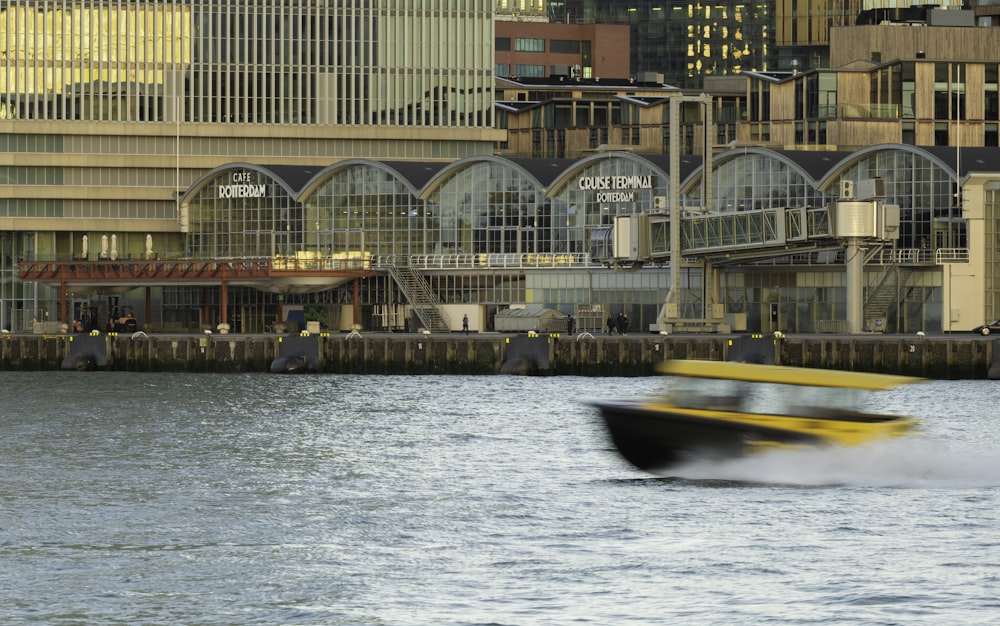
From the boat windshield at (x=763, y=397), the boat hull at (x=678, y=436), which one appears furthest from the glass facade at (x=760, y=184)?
the boat windshield at (x=763, y=397)

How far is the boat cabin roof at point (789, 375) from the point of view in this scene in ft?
174

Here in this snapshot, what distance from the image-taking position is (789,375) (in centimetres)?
5409

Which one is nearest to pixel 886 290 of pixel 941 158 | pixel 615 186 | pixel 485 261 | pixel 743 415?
pixel 941 158

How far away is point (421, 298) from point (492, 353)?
3308 centimetres

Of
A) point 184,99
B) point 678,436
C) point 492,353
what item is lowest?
point 678,436

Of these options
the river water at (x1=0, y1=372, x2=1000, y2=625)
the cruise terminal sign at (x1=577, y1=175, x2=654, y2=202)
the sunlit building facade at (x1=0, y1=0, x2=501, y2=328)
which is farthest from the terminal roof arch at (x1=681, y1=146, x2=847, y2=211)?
the river water at (x1=0, y1=372, x2=1000, y2=625)

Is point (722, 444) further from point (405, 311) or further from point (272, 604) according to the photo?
point (405, 311)

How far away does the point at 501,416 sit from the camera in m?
80.1

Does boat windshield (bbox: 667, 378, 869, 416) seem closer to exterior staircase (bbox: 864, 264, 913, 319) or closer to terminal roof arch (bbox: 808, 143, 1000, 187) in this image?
exterior staircase (bbox: 864, 264, 913, 319)

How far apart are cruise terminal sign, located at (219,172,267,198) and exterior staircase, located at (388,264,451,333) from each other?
14174mm

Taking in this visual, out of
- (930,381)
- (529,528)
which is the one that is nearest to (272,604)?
(529,528)

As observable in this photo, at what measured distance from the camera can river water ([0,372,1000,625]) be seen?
3859 cm

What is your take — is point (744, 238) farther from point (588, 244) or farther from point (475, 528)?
point (475, 528)

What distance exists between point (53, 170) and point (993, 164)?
8191cm
